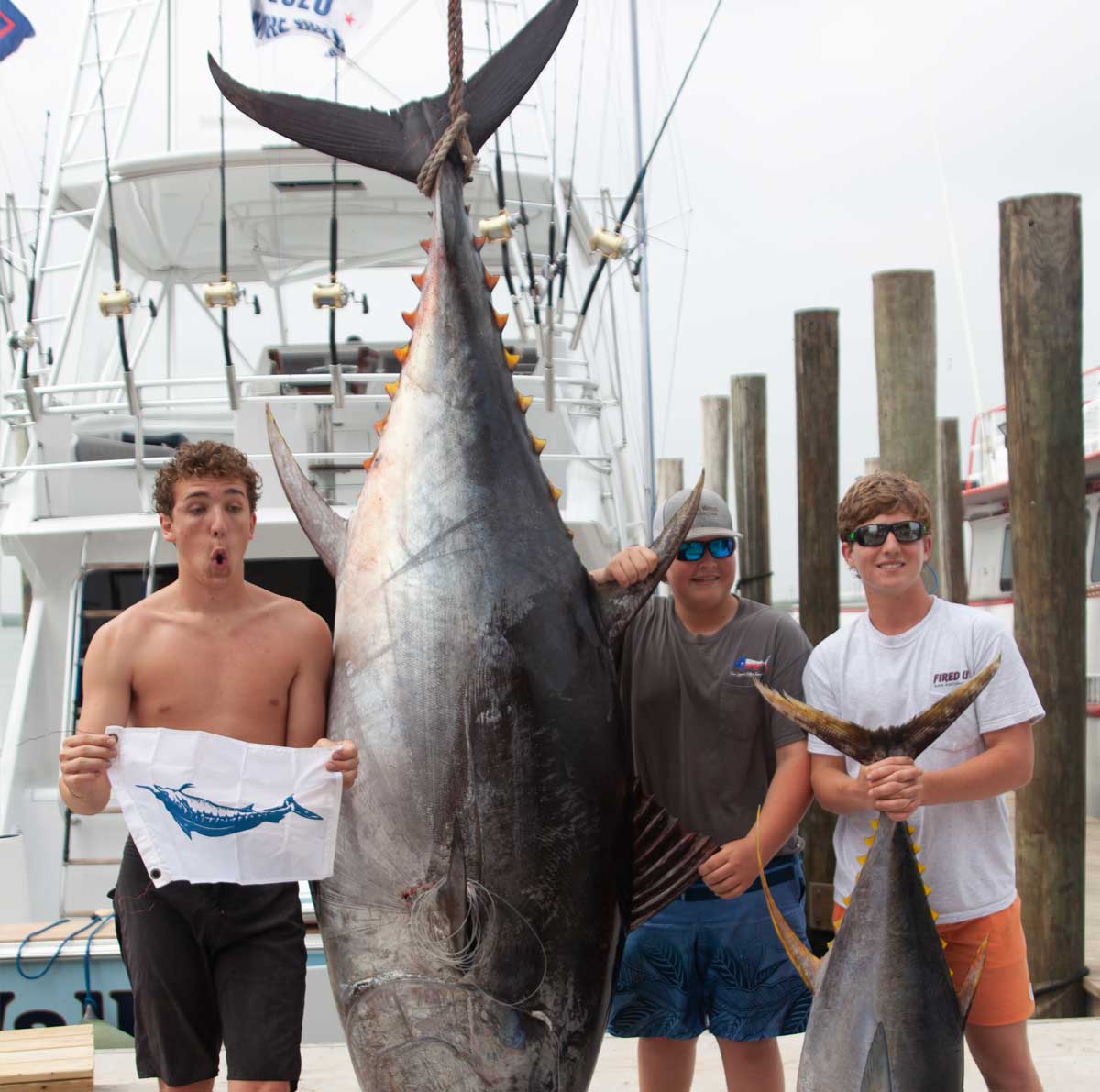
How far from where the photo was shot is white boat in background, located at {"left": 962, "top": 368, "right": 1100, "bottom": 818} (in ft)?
36.3

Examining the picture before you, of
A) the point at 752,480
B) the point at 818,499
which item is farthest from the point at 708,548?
the point at 752,480

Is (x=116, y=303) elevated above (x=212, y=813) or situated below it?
above

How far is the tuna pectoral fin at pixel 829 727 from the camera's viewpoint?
71.0 inches

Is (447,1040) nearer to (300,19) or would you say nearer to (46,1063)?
(46,1063)

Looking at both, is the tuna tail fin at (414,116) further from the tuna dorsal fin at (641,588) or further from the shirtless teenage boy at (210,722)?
the tuna dorsal fin at (641,588)

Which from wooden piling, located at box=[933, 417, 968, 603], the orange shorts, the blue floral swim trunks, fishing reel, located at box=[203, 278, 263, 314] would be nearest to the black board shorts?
the blue floral swim trunks

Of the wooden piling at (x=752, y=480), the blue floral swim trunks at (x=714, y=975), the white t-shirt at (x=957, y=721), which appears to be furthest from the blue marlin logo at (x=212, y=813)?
the wooden piling at (x=752, y=480)

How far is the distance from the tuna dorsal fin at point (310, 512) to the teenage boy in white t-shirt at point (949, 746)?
89 cm

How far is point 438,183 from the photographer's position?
6.77ft

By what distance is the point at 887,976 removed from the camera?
1.84 meters

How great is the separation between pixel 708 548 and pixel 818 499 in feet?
10.3

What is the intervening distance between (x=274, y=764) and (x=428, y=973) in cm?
39

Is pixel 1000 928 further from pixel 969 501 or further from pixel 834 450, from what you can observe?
pixel 969 501

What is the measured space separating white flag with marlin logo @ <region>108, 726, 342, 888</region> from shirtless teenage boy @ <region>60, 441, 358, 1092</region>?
0.10 metres
